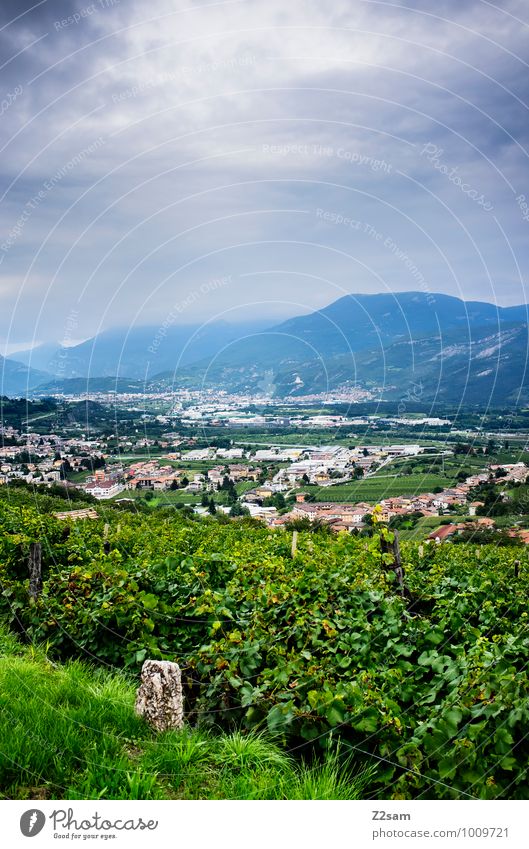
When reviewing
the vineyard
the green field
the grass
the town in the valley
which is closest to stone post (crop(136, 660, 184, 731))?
the grass

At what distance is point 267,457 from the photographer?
1334 centimetres

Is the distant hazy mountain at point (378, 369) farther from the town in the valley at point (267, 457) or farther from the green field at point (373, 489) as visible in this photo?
the green field at point (373, 489)

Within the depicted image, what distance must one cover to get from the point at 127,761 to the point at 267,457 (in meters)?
9.58

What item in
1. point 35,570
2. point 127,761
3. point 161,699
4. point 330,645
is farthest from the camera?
point 35,570

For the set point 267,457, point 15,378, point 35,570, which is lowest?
point 35,570

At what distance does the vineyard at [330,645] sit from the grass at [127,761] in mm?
302

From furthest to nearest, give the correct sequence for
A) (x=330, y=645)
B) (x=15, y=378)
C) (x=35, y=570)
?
(x=15, y=378) < (x=35, y=570) < (x=330, y=645)

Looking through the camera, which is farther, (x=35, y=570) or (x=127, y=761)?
(x=35, y=570)

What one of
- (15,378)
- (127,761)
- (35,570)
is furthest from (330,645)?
(15,378)

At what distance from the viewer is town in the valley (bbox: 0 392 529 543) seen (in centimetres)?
963

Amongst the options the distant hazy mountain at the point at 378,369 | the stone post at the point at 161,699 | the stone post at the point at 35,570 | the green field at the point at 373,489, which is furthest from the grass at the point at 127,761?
the distant hazy mountain at the point at 378,369

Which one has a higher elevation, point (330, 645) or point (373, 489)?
point (373, 489)

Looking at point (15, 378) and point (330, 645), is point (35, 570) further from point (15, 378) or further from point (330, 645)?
point (15, 378)
